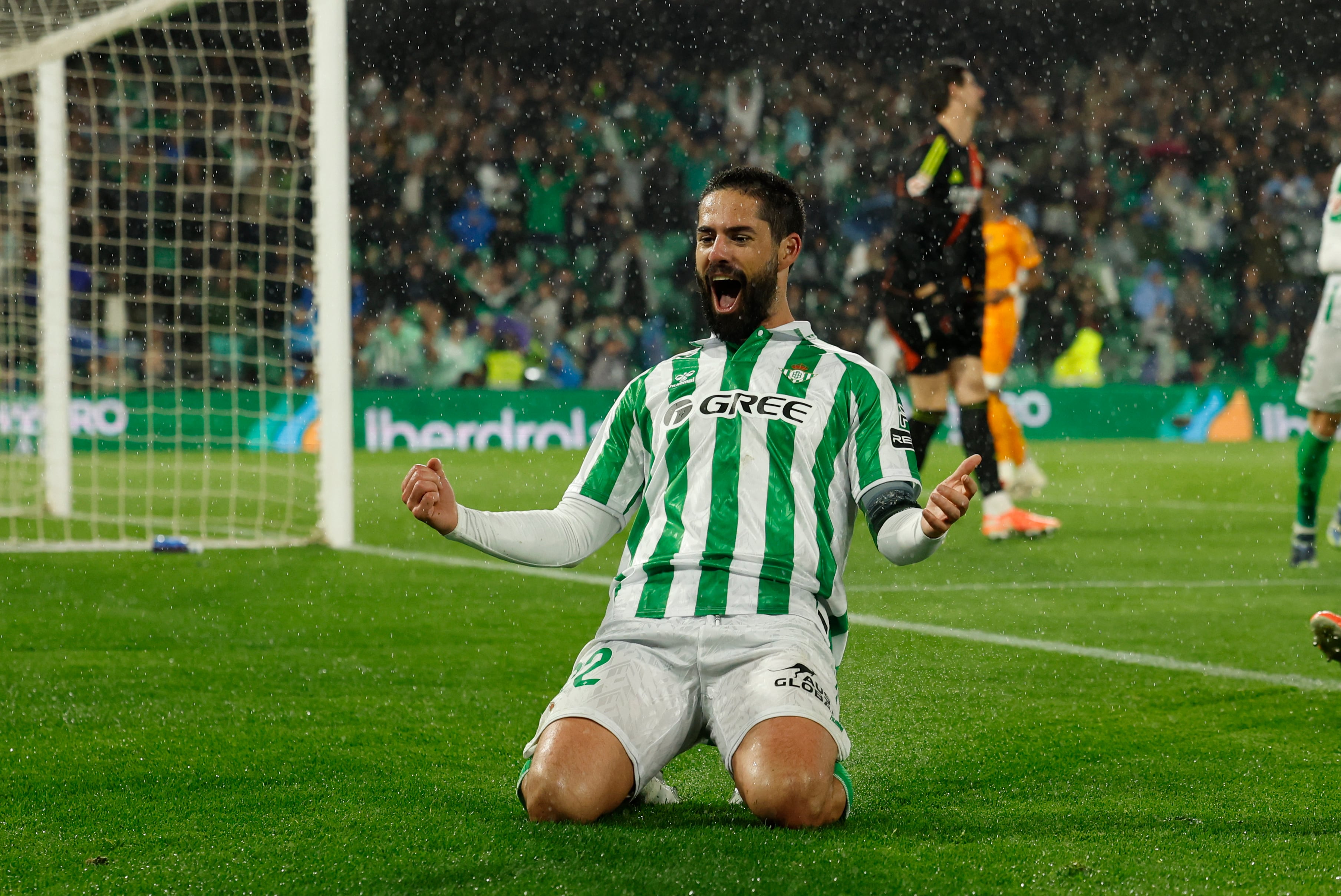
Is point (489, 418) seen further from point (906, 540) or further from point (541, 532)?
point (906, 540)

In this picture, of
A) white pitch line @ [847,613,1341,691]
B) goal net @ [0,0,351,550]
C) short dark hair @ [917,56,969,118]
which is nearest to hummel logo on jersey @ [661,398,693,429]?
white pitch line @ [847,613,1341,691]

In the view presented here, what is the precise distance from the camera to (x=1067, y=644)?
5133mm

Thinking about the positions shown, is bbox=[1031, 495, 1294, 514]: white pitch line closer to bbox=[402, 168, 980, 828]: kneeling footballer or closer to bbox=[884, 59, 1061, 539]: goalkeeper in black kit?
bbox=[884, 59, 1061, 539]: goalkeeper in black kit

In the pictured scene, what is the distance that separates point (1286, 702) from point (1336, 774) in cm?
86

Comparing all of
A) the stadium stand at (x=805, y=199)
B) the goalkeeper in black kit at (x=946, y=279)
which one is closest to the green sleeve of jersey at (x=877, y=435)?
the goalkeeper in black kit at (x=946, y=279)

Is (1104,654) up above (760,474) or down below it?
below

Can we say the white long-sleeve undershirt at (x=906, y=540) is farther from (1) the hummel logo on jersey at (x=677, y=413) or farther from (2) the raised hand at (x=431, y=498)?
(2) the raised hand at (x=431, y=498)

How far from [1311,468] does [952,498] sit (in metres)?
4.67

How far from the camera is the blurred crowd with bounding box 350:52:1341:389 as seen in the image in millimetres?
17266

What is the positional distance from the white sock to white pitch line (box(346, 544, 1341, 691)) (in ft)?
4.41

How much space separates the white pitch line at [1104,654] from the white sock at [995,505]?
7.84ft

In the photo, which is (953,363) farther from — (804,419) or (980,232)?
(804,419)

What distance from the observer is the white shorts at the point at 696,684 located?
2.88 metres

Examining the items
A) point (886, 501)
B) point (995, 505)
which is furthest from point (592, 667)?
point (995, 505)
